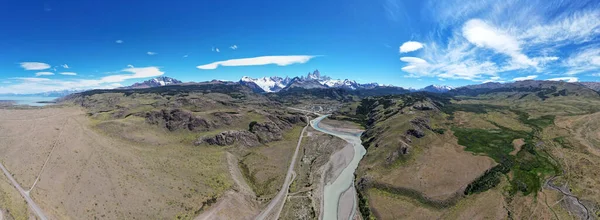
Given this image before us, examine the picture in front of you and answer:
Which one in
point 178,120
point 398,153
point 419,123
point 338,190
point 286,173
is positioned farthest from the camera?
point 178,120

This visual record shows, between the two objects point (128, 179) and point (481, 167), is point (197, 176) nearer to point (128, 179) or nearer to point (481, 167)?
point (128, 179)

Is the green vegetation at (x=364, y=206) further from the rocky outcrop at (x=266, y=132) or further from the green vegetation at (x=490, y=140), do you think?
the rocky outcrop at (x=266, y=132)

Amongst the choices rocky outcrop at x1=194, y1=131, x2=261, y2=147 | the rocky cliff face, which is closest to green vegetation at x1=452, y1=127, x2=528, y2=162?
the rocky cliff face

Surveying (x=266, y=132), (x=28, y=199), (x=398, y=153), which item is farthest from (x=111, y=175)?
(x=398, y=153)

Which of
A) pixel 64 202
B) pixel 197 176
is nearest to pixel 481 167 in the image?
pixel 197 176

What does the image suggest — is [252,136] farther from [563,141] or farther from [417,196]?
[563,141]

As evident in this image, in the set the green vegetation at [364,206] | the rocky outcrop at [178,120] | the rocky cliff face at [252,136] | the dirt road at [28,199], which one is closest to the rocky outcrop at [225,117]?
the rocky outcrop at [178,120]
